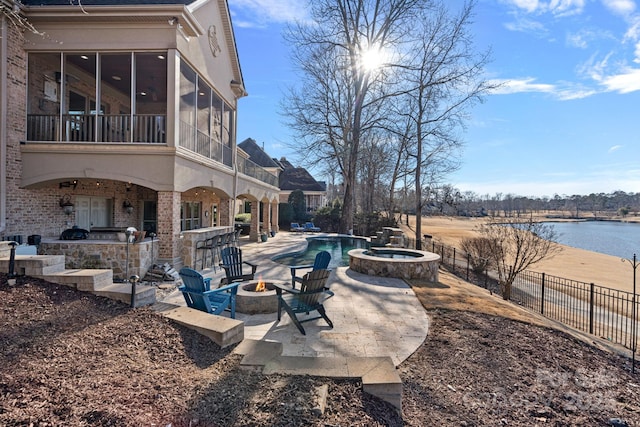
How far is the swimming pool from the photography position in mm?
12281

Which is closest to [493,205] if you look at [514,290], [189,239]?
[514,290]

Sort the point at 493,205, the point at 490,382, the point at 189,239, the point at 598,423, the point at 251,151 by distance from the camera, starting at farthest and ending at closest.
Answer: the point at 493,205
the point at 251,151
the point at 189,239
the point at 490,382
the point at 598,423

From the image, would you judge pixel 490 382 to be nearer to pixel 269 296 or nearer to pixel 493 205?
pixel 269 296

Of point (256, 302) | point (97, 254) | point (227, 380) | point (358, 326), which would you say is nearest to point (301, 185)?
point (97, 254)

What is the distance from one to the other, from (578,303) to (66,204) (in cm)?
1707

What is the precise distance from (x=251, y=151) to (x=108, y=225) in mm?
21768

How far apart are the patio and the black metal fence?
13.9 ft

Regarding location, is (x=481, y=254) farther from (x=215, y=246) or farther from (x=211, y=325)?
(x=211, y=325)

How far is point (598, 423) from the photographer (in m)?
3.17

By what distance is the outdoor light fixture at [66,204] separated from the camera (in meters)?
9.53

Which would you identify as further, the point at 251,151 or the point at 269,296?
the point at 251,151

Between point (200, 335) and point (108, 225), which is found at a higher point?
point (108, 225)

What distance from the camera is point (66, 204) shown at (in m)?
9.56

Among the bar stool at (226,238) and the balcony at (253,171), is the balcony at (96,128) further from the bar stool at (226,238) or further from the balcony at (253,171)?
the balcony at (253,171)
